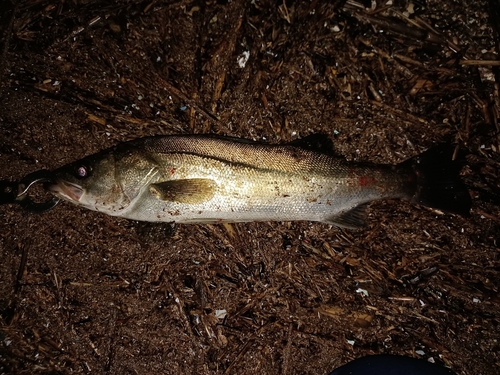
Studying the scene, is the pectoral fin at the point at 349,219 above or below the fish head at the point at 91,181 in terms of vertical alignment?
below

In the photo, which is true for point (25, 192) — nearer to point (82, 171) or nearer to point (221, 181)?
point (82, 171)

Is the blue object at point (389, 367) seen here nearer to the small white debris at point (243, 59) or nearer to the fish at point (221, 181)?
the fish at point (221, 181)

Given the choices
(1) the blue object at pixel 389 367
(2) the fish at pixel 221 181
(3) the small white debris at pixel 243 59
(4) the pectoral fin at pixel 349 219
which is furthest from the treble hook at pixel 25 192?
(1) the blue object at pixel 389 367

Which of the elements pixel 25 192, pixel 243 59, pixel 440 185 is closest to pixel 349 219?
pixel 440 185

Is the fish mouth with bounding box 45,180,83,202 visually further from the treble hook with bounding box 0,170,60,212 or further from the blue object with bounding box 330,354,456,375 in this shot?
the blue object with bounding box 330,354,456,375

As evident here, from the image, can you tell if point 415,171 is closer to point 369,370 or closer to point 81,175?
point 369,370

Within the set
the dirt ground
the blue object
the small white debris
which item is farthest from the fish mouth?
the blue object

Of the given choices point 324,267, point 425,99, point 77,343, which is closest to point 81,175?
point 77,343
